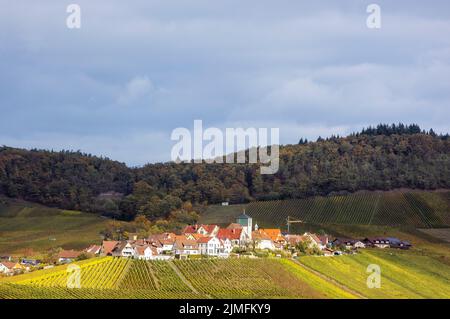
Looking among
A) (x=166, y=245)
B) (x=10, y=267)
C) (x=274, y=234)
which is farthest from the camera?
(x=274, y=234)

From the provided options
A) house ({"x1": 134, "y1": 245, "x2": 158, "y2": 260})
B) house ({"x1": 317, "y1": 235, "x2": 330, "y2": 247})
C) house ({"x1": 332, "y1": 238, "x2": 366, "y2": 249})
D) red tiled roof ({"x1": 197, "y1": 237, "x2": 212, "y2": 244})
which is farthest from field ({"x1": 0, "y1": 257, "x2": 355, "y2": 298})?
house ({"x1": 332, "y1": 238, "x2": 366, "y2": 249})

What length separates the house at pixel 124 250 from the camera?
78550 mm

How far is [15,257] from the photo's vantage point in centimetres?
8925

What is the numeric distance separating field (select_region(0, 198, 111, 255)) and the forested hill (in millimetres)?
6237

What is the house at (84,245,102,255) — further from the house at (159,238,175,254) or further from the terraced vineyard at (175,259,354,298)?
the terraced vineyard at (175,259,354,298)

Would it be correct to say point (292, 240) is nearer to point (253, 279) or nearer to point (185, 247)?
point (185, 247)

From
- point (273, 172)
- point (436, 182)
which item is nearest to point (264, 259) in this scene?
point (436, 182)

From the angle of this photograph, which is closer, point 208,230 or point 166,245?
point 166,245

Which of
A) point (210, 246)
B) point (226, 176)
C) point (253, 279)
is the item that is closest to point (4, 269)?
point (210, 246)

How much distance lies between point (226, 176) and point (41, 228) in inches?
1664

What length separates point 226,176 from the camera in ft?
497

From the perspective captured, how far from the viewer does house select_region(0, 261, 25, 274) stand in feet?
230
